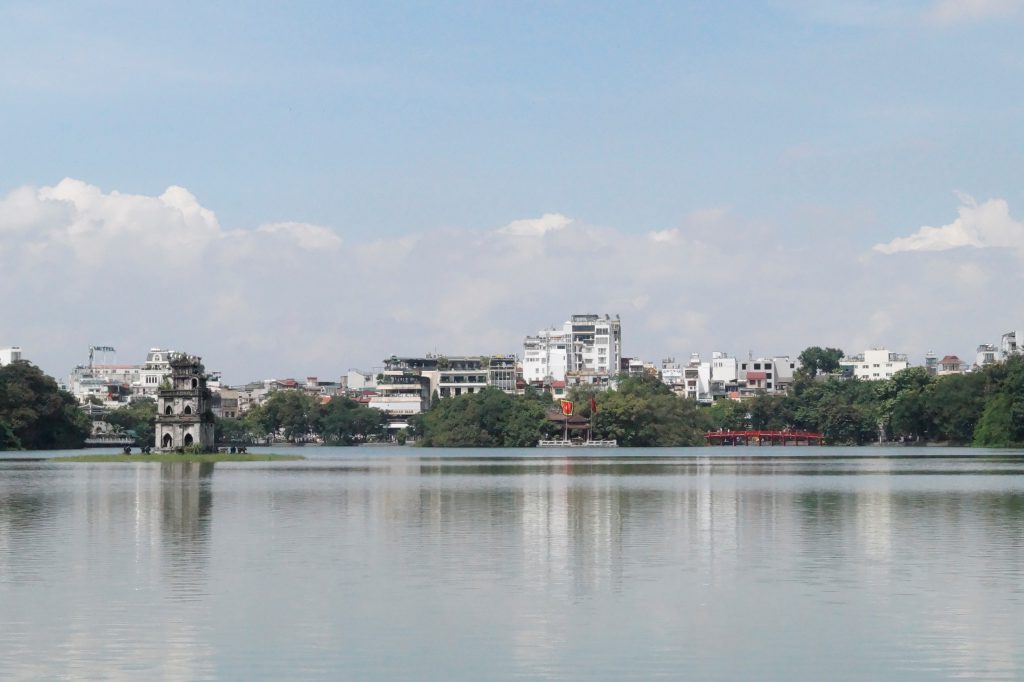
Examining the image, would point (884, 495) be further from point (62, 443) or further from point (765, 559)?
point (62, 443)

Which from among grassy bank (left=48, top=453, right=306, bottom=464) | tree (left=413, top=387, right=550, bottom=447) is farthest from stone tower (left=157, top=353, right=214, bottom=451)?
tree (left=413, top=387, right=550, bottom=447)

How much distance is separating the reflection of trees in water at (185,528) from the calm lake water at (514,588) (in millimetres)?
141

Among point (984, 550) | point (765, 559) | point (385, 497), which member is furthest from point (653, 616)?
point (385, 497)

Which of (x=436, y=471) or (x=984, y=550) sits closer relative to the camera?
(x=984, y=550)

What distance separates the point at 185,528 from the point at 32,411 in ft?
370

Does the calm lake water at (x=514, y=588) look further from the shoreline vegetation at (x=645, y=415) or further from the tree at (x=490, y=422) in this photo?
the tree at (x=490, y=422)

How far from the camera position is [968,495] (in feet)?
187

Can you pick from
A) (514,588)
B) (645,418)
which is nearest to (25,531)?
(514,588)

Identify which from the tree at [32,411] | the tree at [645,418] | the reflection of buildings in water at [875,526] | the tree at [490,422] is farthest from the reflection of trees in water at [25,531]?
the tree at [645,418]

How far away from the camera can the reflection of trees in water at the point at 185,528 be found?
99.6ft

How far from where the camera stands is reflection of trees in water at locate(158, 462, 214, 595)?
3034cm

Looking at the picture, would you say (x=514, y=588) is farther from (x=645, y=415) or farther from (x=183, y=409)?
(x=645, y=415)

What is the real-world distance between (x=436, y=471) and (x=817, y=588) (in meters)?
61.1

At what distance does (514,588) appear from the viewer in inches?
1106
